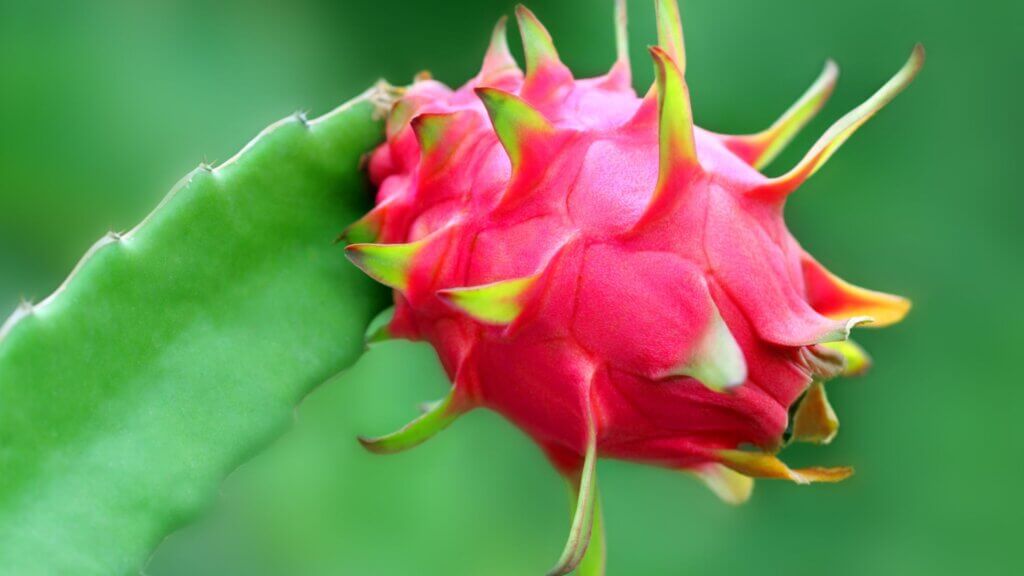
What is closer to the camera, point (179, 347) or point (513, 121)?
point (513, 121)

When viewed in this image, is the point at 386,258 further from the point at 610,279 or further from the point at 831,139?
the point at 831,139

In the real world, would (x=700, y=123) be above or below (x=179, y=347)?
below

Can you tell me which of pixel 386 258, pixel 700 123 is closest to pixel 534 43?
pixel 386 258

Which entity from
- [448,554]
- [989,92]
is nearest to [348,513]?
[448,554]

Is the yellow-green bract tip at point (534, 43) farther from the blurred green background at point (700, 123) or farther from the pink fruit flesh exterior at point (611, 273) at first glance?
the blurred green background at point (700, 123)

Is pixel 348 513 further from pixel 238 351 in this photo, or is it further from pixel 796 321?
pixel 796 321

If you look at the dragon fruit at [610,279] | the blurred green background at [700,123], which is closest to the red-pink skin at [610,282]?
the dragon fruit at [610,279]

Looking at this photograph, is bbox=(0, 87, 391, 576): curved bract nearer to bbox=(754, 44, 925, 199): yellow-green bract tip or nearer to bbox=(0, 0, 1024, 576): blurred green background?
bbox=(754, 44, 925, 199): yellow-green bract tip
